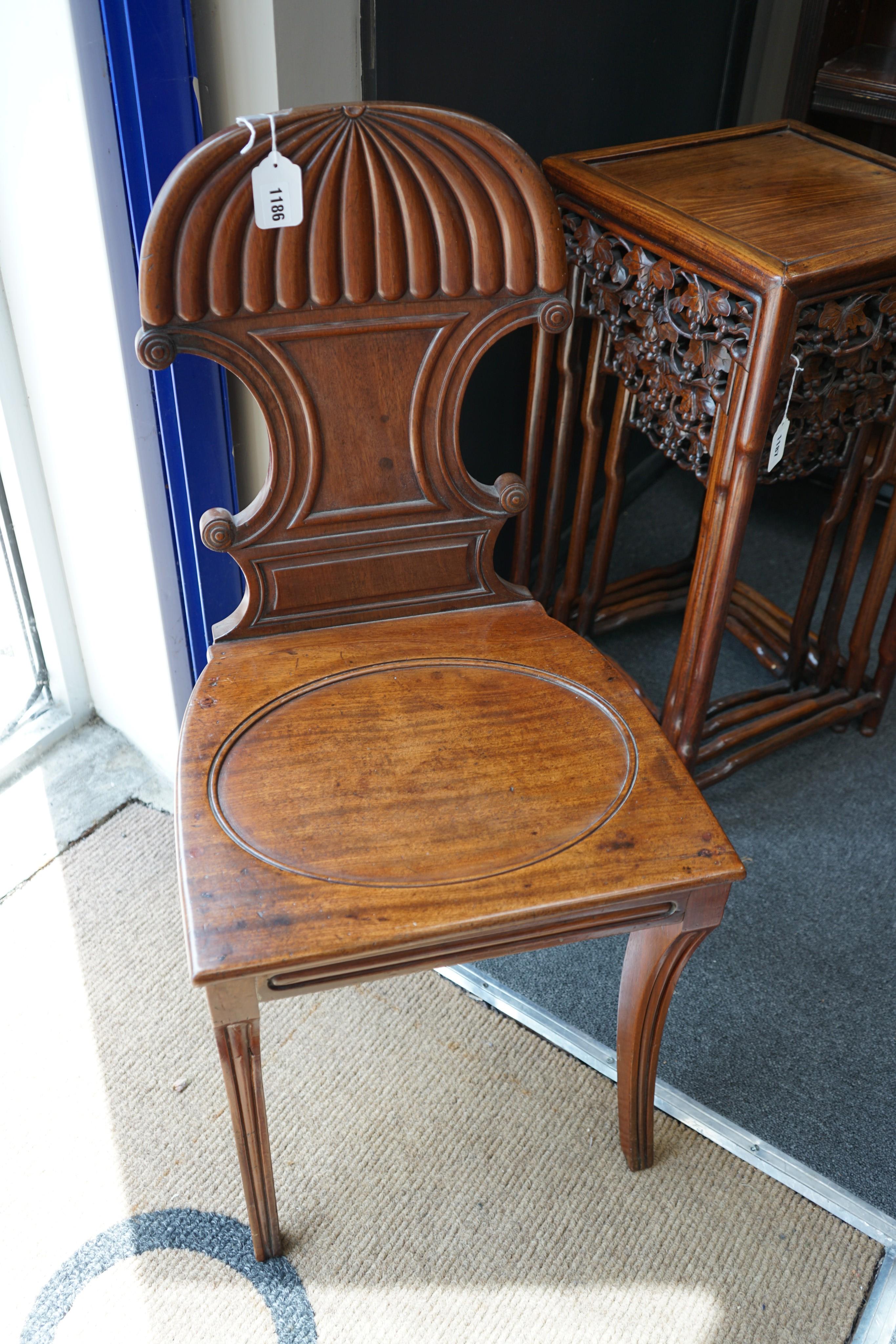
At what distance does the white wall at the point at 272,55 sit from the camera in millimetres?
1147

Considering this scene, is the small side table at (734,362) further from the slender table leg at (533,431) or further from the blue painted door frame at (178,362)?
the blue painted door frame at (178,362)

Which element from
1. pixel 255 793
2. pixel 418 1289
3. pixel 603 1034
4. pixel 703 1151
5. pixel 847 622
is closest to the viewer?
pixel 255 793

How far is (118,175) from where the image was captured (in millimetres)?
1234

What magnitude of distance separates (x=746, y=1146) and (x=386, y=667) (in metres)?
0.72

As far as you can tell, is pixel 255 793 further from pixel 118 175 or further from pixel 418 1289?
pixel 118 175

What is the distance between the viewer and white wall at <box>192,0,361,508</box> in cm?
115

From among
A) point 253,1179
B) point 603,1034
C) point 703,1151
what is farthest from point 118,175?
point 703,1151

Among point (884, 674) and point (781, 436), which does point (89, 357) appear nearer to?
point (781, 436)

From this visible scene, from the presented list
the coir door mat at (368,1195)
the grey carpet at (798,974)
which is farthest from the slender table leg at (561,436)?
the coir door mat at (368,1195)

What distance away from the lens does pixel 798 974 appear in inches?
59.7

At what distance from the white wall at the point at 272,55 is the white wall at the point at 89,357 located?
11 cm

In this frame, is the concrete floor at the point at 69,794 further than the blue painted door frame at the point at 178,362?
Yes

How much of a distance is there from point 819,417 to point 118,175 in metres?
0.92

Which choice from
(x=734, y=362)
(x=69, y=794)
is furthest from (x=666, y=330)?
(x=69, y=794)
